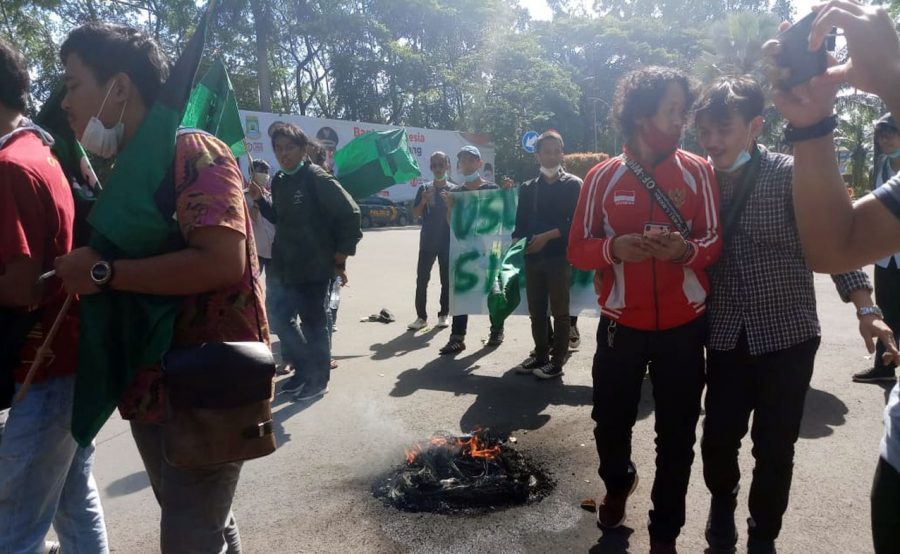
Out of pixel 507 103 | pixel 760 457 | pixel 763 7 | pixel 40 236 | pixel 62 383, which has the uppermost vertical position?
pixel 763 7

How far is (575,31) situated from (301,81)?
20573 mm

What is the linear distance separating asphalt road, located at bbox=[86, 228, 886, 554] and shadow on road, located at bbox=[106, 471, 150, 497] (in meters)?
0.01

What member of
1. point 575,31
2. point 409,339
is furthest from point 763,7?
point 409,339

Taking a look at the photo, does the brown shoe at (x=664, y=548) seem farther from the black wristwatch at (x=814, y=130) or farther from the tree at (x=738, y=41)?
the tree at (x=738, y=41)

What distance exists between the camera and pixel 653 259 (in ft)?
8.69

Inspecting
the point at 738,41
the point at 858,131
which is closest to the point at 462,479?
the point at 738,41

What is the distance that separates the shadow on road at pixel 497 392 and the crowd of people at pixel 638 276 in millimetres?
1365

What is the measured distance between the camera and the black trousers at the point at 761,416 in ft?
8.16

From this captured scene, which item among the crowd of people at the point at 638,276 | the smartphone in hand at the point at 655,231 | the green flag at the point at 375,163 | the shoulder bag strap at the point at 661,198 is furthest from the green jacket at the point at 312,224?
the smartphone in hand at the point at 655,231

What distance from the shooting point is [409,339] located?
7102 millimetres

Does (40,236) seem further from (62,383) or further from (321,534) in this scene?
(321,534)

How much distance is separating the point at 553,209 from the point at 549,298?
2.49 ft

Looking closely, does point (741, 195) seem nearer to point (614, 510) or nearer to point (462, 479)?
point (614, 510)

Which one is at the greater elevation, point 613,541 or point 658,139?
point 658,139
